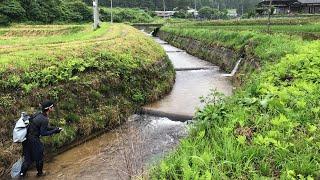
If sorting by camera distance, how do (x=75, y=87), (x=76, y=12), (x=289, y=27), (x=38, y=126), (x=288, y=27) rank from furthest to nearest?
1. (x=76, y=12)
2. (x=288, y=27)
3. (x=289, y=27)
4. (x=75, y=87)
5. (x=38, y=126)

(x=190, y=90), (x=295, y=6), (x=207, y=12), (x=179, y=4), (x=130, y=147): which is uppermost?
(x=179, y=4)

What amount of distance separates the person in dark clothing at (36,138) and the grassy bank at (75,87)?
0.78 meters

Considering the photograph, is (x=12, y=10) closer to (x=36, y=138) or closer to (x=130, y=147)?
(x=130, y=147)

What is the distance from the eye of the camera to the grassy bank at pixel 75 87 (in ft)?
38.1

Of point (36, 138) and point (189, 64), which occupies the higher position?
point (189, 64)

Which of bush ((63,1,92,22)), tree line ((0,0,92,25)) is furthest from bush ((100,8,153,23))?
tree line ((0,0,92,25))

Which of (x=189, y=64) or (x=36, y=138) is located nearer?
(x=36, y=138)

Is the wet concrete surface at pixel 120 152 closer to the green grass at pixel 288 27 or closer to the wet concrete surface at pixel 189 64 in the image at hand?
the wet concrete surface at pixel 189 64

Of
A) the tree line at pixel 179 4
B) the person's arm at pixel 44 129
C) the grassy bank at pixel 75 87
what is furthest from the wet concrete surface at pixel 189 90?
the tree line at pixel 179 4

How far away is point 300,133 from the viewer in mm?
7016

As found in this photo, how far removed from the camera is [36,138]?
9.67 meters

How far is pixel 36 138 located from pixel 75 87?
4.13m

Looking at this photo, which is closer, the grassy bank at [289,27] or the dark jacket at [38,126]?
the dark jacket at [38,126]

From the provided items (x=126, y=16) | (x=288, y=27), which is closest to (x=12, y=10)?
(x=288, y=27)
